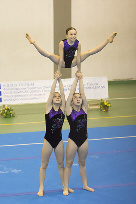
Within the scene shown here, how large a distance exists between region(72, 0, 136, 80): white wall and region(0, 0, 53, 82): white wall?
3.73ft

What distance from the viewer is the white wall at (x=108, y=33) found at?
1414cm

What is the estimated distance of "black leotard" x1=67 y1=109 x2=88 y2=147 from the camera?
19.4ft

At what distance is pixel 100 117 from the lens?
1073 centimetres

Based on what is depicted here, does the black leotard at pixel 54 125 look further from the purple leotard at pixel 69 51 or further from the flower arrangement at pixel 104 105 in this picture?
the flower arrangement at pixel 104 105

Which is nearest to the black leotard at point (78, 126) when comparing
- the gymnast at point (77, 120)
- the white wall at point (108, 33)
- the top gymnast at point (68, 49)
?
the gymnast at point (77, 120)

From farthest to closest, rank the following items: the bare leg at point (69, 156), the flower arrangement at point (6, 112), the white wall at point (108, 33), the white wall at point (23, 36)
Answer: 1. the white wall at point (108, 33)
2. the white wall at point (23, 36)
3. the flower arrangement at point (6, 112)
4. the bare leg at point (69, 156)

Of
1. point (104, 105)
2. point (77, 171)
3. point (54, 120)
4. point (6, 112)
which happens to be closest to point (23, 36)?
point (6, 112)

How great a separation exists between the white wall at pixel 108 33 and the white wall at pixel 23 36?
114 cm

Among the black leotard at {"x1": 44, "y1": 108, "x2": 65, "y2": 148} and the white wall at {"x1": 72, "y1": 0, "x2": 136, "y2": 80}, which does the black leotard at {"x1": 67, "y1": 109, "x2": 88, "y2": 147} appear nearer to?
the black leotard at {"x1": 44, "y1": 108, "x2": 65, "y2": 148}

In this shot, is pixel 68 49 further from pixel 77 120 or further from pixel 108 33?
pixel 108 33

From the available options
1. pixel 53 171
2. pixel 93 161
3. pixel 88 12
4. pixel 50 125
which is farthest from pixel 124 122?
pixel 88 12

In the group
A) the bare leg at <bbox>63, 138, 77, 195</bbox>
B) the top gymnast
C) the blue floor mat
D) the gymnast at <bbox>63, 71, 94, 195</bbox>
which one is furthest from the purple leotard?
the blue floor mat

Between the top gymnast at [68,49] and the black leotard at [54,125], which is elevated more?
the top gymnast at [68,49]

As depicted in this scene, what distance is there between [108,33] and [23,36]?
3451 mm
